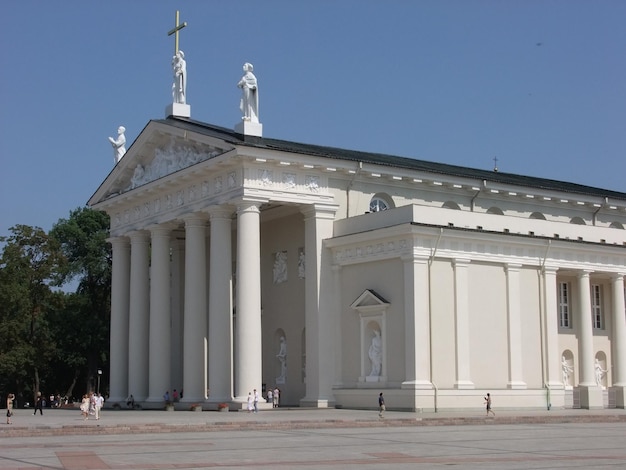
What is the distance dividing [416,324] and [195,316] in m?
11.8

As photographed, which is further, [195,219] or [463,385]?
[195,219]

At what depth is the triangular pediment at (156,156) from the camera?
4625cm

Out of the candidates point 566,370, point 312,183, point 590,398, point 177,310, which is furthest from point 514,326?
point 177,310

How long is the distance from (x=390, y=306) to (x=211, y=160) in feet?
33.6

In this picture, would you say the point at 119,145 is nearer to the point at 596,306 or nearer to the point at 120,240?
the point at 120,240

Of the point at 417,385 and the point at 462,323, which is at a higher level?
the point at 462,323

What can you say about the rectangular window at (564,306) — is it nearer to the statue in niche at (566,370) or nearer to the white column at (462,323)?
the statue in niche at (566,370)

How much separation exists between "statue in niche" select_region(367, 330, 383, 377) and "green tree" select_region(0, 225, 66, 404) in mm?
36286

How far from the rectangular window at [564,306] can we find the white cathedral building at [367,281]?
6cm

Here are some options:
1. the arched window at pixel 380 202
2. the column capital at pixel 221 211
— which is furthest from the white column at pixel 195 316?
the arched window at pixel 380 202

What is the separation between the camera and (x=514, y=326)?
4291 cm

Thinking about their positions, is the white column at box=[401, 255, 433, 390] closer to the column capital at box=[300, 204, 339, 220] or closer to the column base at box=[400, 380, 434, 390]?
the column base at box=[400, 380, 434, 390]

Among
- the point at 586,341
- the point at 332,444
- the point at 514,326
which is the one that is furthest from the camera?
the point at 586,341

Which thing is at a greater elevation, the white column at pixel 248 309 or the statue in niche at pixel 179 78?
the statue in niche at pixel 179 78
